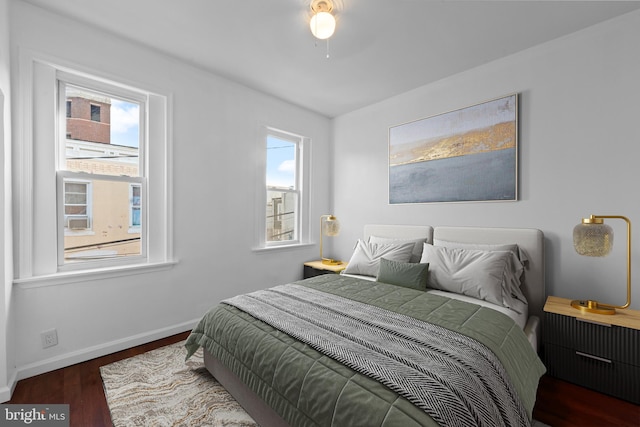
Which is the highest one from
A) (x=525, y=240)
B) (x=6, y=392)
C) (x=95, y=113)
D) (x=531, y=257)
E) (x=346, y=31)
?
(x=346, y=31)

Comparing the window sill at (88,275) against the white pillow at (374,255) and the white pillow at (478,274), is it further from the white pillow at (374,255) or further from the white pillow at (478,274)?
the white pillow at (478,274)

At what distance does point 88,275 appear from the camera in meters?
2.30

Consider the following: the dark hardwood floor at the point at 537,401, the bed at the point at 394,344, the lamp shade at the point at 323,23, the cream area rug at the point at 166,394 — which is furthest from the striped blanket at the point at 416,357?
the lamp shade at the point at 323,23

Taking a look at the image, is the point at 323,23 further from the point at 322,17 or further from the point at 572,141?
the point at 572,141

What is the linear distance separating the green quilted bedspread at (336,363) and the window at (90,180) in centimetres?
118

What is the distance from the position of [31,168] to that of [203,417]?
2097 millimetres

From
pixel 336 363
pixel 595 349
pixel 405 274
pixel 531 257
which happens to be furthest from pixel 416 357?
pixel 531 257

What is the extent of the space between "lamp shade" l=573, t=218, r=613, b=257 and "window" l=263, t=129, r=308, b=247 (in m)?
2.91

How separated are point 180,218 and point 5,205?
3.89 feet

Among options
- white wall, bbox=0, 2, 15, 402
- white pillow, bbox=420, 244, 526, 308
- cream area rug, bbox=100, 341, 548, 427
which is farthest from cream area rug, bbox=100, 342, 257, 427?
white pillow, bbox=420, 244, 526, 308

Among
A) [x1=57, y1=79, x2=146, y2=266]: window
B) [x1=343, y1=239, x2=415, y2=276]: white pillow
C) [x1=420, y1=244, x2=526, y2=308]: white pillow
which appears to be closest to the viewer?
[x1=420, y1=244, x2=526, y2=308]: white pillow

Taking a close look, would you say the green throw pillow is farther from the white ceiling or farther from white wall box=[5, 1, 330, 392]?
the white ceiling

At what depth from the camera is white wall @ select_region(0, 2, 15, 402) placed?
1747 millimetres

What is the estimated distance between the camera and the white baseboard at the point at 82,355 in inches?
76.9
